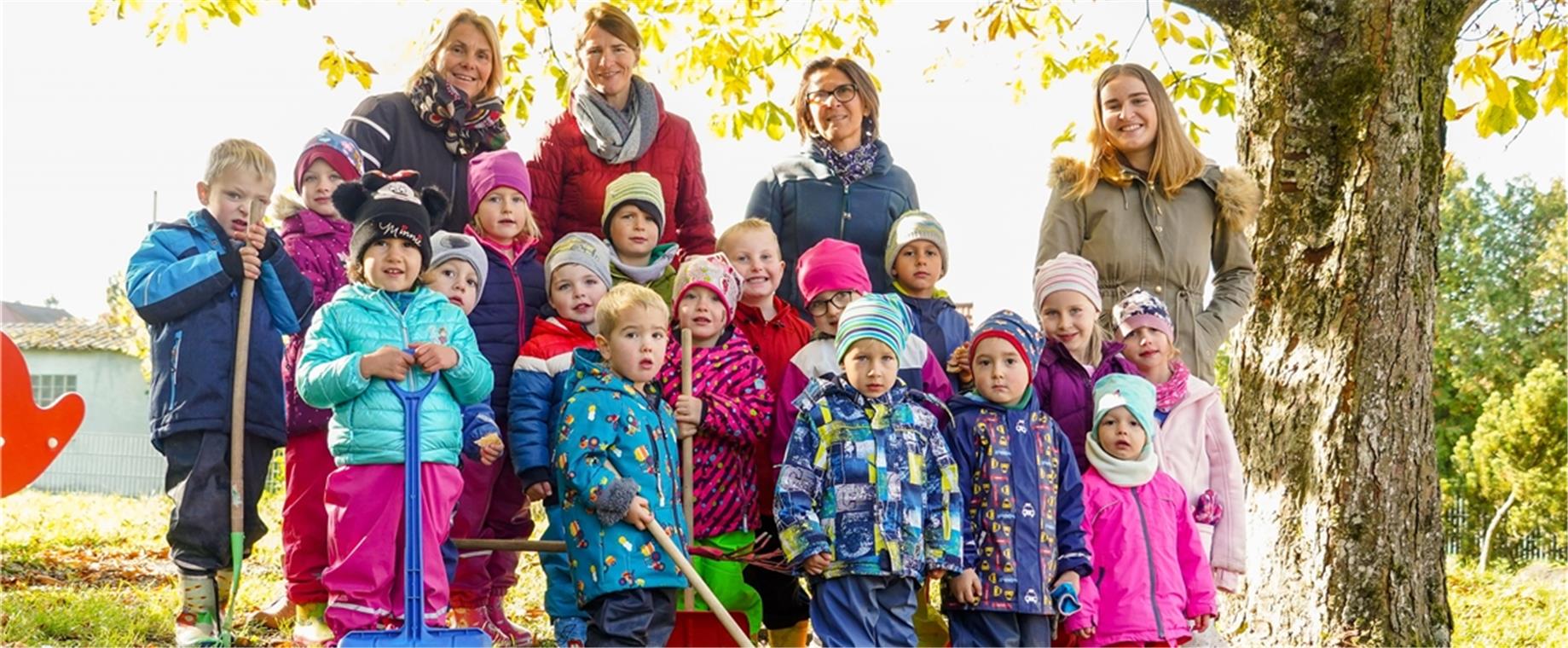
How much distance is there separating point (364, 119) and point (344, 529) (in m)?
1.79

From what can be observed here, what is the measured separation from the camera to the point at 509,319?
5512mm

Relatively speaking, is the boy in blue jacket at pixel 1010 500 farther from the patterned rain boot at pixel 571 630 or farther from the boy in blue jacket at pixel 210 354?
the boy in blue jacket at pixel 210 354

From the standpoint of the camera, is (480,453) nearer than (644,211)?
Yes

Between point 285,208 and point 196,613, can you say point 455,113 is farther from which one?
point 196,613

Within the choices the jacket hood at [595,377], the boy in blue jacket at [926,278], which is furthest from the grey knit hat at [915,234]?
the jacket hood at [595,377]

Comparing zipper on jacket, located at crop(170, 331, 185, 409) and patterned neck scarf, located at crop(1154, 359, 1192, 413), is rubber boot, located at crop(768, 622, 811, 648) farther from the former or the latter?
zipper on jacket, located at crop(170, 331, 185, 409)

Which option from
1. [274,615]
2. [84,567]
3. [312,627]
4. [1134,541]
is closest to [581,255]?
[312,627]

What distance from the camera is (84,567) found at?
965cm

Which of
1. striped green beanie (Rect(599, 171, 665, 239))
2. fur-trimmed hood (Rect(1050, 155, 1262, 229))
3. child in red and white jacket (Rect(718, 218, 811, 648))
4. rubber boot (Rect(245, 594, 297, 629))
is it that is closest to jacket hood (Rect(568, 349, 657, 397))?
child in red and white jacket (Rect(718, 218, 811, 648))

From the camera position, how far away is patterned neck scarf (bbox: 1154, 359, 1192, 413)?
5566 millimetres

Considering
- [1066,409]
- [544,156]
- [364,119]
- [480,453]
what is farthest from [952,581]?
[364,119]

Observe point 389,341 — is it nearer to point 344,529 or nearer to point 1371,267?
A: point 344,529

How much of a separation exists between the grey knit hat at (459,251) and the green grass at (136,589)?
3.85 feet

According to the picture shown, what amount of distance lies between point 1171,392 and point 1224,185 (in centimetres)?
107
